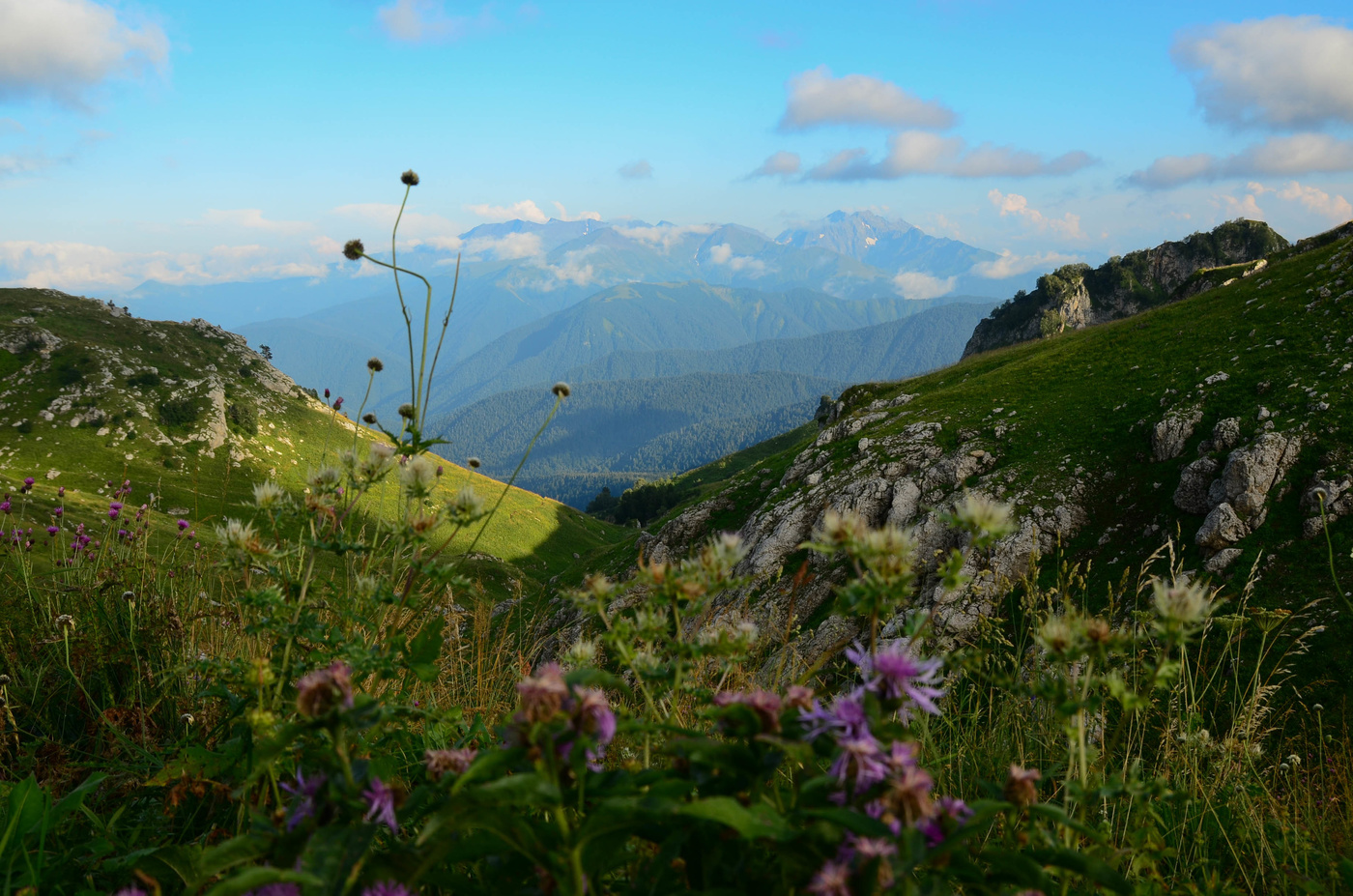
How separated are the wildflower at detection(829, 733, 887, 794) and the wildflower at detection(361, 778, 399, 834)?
1.01 m

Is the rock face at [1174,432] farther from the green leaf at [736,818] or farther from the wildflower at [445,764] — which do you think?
the wildflower at [445,764]

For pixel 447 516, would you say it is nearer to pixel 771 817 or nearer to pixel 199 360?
pixel 771 817

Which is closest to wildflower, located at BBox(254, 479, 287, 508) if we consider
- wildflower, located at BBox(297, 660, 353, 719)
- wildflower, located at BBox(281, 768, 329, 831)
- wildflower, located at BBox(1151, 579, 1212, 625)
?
wildflower, located at BBox(281, 768, 329, 831)

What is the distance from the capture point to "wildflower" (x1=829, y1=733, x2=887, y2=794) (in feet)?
Answer: 4.32

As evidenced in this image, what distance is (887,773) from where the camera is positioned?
52.0 inches

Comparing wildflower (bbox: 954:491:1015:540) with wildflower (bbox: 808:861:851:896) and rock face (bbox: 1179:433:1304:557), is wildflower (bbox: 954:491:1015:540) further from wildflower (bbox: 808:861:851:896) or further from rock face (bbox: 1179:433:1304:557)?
rock face (bbox: 1179:433:1304:557)

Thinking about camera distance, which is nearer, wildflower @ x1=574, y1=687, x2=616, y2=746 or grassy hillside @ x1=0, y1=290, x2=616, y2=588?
wildflower @ x1=574, y1=687, x2=616, y2=746

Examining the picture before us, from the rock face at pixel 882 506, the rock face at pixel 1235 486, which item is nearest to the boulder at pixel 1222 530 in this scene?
the rock face at pixel 1235 486

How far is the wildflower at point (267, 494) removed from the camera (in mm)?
2803

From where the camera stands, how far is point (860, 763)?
1353 millimetres

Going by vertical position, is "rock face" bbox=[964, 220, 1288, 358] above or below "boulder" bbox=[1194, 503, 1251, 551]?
above

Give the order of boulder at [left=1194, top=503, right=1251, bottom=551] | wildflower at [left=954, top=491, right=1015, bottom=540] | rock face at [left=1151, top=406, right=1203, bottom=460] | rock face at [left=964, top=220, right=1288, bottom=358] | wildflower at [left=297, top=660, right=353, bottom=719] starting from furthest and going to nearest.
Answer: rock face at [left=964, top=220, right=1288, bottom=358]
rock face at [left=1151, top=406, right=1203, bottom=460]
boulder at [left=1194, top=503, right=1251, bottom=551]
wildflower at [left=954, top=491, right=1015, bottom=540]
wildflower at [left=297, top=660, right=353, bottom=719]

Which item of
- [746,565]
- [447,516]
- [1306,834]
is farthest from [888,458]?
[447,516]

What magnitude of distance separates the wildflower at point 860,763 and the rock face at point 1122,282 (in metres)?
88.5
